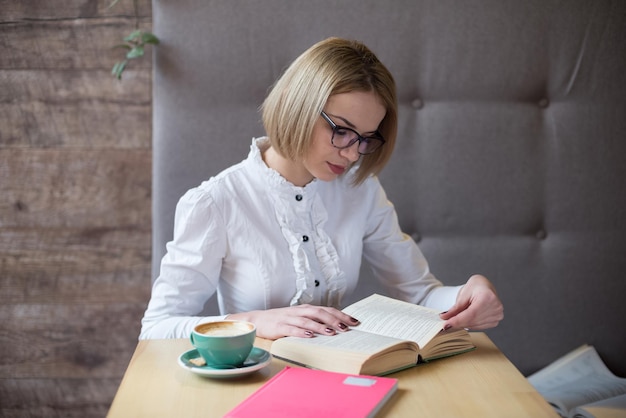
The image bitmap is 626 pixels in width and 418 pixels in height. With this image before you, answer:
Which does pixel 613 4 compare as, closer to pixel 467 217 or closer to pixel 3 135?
pixel 467 217

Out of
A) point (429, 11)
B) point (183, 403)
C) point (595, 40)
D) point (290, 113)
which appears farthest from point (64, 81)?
point (595, 40)

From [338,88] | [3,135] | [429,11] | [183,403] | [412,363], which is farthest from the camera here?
[3,135]

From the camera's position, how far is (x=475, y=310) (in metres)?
1.17

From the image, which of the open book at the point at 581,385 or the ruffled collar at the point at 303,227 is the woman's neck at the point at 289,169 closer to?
the ruffled collar at the point at 303,227

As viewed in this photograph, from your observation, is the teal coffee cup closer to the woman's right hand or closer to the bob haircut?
the woman's right hand

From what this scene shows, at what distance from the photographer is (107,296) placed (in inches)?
78.2

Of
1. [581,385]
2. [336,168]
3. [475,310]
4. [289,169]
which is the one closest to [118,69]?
[289,169]

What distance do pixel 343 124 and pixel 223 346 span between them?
21.6 inches

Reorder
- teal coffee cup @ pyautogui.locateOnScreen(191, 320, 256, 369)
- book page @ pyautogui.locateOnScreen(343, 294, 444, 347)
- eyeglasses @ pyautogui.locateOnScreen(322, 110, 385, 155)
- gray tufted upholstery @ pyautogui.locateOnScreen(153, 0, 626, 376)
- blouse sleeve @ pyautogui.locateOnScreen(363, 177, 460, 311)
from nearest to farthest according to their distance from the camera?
teal coffee cup @ pyautogui.locateOnScreen(191, 320, 256, 369)
book page @ pyautogui.locateOnScreen(343, 294, 444, 347)
eyeglasses @ pyautogui.locateOnScreen(322, 110, 385, 155)
blouse sleeve @ pyautogui.locateOnScreen(363, 177, 460, 311)
gray tufted upholstery @ pyautogui.locateOnScreen(153, 0, 626, 376)

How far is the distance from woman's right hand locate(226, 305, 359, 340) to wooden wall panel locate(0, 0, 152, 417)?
0.92 meters

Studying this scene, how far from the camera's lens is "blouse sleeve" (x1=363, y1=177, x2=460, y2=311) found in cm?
153

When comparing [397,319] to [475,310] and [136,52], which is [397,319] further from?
[136,52]

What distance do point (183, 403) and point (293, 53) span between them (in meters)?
1.11

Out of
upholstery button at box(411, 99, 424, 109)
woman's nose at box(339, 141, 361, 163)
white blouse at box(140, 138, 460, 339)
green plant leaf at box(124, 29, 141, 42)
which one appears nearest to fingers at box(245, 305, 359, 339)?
white blouse at box(140, 138, 460, 339)
